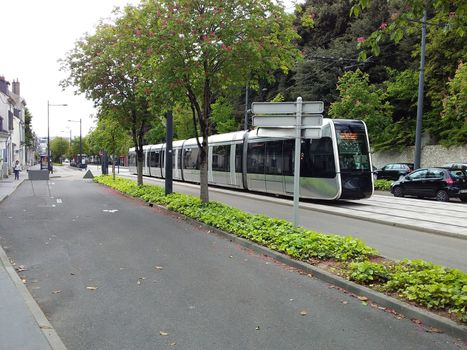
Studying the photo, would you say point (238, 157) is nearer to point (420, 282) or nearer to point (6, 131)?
point (420, 282)

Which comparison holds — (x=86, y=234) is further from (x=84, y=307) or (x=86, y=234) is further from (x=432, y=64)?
(x=432, y=64)

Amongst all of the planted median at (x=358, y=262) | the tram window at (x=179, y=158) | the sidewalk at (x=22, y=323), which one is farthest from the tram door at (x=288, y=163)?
the tram window at (x=179, y=158)

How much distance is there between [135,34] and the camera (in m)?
12.8

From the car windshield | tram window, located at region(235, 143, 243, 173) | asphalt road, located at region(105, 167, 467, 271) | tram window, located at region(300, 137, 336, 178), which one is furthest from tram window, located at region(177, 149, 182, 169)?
the car windshield

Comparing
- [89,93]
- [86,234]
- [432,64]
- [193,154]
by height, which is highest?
[432,64]

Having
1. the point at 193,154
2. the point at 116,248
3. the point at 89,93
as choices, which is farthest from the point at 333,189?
the point at 193,154

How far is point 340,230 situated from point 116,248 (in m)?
5.36

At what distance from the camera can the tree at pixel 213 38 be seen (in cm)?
1176

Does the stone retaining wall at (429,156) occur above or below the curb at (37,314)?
above

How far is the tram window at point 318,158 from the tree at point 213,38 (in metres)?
4.02

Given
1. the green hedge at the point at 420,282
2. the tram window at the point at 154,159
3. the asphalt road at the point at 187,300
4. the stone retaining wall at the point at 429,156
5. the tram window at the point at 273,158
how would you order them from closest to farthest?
the asphalt road at the point at 187,300 → the green hedge at the point at 420,282 → the tram window at the point at 273,158 → the stone retaining wall at the point at 429,156 → the tram window at the point at 154,159

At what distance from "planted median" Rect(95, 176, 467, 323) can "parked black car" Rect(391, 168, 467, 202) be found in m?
11.3

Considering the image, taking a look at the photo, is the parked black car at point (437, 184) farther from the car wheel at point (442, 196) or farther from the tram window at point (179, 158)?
the tram window at point (179, 158)

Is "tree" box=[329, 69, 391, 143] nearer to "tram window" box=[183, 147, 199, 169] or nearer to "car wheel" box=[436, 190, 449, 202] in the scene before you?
"tram window" box=[183, 147, 199, 169]
